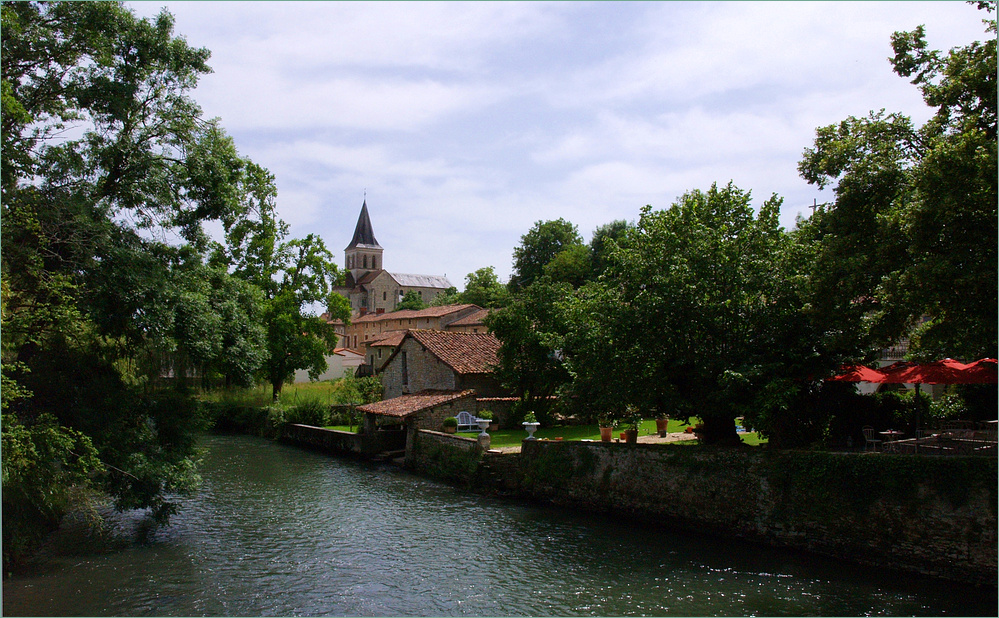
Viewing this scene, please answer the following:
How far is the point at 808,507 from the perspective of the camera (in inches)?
620

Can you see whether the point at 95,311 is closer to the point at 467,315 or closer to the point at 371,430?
the point at 371,430

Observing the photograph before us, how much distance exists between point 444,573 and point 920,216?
1122 cm

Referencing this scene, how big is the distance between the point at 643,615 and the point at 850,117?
11864 millimetres

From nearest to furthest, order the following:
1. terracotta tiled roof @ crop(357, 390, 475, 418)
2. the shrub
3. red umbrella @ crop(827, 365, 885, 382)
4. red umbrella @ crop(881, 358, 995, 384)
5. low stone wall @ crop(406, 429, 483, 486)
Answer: red umbrella @ crop(881, 358, 995, 384), red umbrella @ crop(827, 365, 885, 382), low stone wall @ crop(406, 429, 483, 486), terracotta tiled roof @ crop(357, 390, 475, 418), the shrub

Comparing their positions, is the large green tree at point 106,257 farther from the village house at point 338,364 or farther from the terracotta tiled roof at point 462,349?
the village house at point 338,364

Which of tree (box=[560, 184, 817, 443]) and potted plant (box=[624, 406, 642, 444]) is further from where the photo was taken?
potted plant (box=[624, 406, 642, 444])

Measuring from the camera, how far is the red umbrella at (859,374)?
1667 centimetres

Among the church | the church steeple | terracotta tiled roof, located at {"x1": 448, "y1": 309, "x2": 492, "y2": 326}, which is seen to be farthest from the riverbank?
the church steeple

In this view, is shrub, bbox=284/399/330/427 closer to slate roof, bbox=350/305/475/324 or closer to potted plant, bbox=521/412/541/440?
potted plant, bbox=521/412/541/440

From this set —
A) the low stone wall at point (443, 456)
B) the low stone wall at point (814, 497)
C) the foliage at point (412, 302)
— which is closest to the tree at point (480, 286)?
the foliage at point (412, 302)

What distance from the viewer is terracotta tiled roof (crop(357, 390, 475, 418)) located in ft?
95.7

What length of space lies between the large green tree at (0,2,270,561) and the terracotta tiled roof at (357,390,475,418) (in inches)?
467

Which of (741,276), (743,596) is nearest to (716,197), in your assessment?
(741,276)

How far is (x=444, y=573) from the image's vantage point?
586 inches
